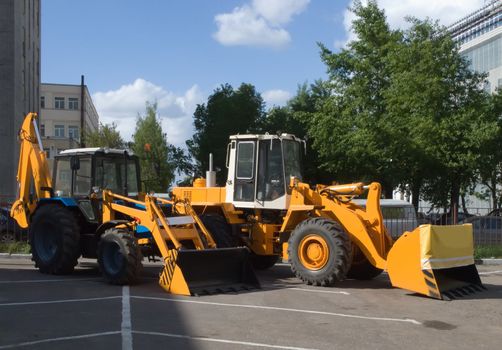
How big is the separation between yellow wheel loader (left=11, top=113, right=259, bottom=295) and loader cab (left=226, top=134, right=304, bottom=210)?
1466mm

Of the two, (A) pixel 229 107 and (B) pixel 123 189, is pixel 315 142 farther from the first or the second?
(B) pixel 123 189

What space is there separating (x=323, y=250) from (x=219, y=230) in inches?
96.0

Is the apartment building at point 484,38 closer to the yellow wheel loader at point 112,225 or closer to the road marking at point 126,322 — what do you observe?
the yellow wheel loader at point 112,225

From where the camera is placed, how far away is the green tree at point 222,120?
37.3 meters

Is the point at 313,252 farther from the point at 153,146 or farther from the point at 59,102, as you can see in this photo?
the point at 59,102

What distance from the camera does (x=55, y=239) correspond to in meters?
13.6

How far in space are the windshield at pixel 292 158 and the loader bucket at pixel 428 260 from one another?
3.39 m

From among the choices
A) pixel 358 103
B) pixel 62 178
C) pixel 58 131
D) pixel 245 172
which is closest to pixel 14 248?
pixel 62 178

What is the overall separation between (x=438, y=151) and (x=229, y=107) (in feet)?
51.9

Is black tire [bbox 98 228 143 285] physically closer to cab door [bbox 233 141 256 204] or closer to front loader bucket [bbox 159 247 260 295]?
front loader bucket [bbox 159 247 260 295]

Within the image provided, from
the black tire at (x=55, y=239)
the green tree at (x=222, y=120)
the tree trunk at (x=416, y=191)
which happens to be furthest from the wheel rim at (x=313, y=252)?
the green tree at (x=222, y=120)

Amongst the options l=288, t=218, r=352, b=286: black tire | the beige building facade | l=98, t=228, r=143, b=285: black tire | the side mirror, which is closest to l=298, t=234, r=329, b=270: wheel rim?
l=288, t=218, r=352, b=286: black tire

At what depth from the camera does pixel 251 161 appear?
14.0 m

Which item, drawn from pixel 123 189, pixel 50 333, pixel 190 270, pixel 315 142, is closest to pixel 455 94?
pixel 315 142
